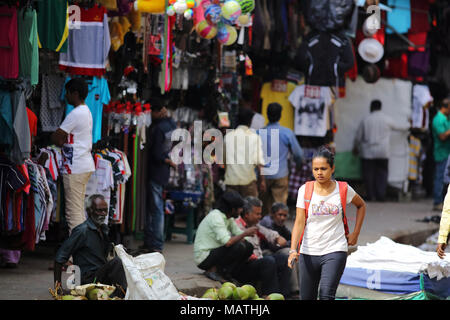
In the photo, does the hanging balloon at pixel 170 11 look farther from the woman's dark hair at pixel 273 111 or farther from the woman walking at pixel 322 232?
the woman walking at pixel 322 232

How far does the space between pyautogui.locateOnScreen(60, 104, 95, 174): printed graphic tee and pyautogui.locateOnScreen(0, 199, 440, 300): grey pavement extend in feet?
3.55

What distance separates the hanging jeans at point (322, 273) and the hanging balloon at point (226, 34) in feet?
16.4

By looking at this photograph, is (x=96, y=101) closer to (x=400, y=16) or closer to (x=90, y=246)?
(x=90, y=246)

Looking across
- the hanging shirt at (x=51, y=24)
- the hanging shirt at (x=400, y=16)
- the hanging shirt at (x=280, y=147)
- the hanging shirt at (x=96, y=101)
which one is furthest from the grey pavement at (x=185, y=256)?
the hanging shirt at (x=400, y=16)

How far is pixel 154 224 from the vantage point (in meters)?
10.1

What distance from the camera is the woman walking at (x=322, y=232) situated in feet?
20.7

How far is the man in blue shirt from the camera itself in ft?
38.8

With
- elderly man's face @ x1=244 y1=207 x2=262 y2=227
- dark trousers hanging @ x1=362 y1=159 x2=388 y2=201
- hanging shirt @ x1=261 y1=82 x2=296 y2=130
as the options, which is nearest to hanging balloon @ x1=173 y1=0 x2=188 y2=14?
elderly man's face @ x1=244 y1=207 x2=262 y2=227

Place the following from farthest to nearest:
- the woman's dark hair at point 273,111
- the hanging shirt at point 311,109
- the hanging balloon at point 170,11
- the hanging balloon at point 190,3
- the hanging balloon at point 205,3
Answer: the hanging shirt at point 311,109
the woman's dark hair at point 273,111
the hanging balloon at point 205,3
the hanging balloon at point 190,3
the hanging balloon at point 170,11

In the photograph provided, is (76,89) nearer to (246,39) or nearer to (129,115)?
(129,115)

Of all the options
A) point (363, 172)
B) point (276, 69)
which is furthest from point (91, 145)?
point (363, 172)

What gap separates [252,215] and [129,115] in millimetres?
2051

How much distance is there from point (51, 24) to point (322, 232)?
3.60 metres

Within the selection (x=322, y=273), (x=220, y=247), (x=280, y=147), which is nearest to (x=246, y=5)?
(x=280, y=147)
